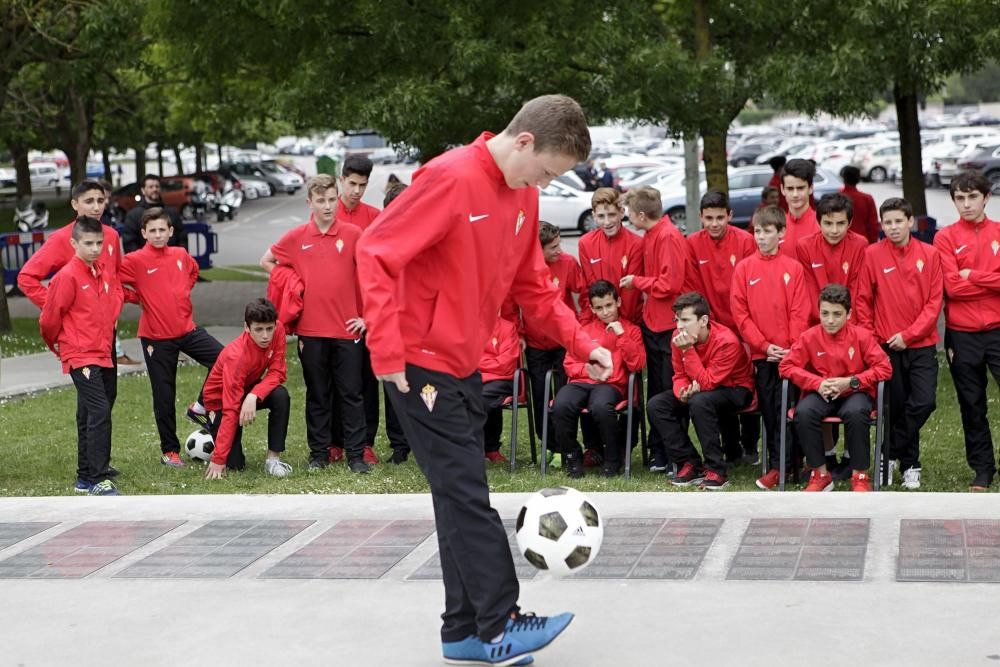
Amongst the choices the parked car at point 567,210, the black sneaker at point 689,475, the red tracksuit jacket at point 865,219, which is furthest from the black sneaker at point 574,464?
the parked car at point 567,210

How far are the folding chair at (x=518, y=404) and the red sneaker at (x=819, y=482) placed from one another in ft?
5.77

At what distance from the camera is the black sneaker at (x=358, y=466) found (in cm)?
926

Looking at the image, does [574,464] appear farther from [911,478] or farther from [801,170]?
[801,170]

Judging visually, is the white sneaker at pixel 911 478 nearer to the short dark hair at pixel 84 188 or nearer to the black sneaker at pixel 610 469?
the black sneaker at pixel 610 469

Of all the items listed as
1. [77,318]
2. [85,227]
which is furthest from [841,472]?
[85,227]

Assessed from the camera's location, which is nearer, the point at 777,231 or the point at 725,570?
the point at 725,570

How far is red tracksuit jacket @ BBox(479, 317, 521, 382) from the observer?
31.8 ft

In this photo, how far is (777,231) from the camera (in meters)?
8.97

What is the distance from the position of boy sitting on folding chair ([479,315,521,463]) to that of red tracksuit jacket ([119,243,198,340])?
208cm

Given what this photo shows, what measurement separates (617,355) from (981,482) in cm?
230

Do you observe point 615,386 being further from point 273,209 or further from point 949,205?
point 273,209

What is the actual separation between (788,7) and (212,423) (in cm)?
729

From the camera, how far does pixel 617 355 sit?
9.26 metres

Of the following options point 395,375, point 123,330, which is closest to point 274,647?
point 395,375
